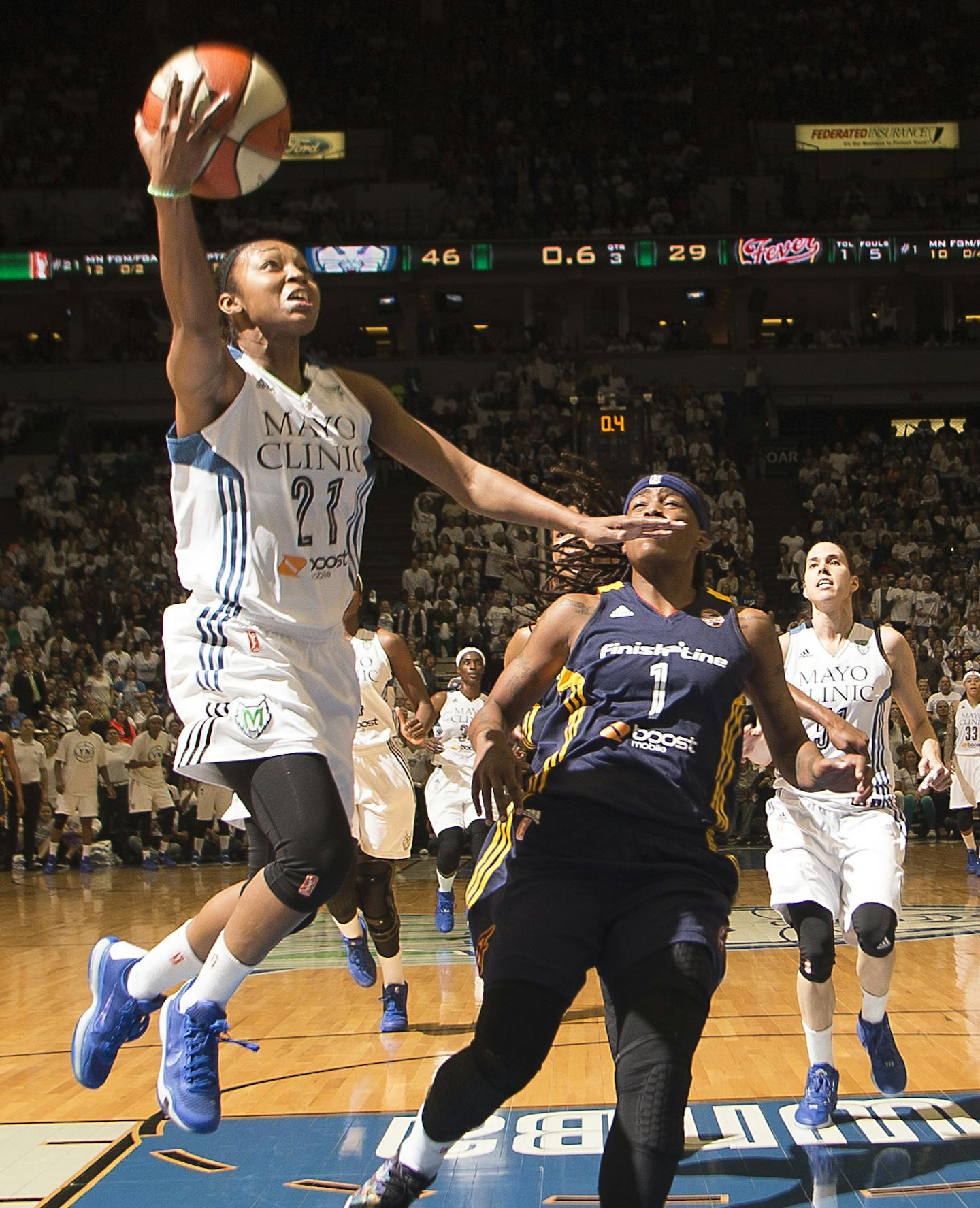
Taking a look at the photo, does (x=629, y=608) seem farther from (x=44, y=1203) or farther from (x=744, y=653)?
(x=44, y=1203)

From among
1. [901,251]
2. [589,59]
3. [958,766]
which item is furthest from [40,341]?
[958,766]

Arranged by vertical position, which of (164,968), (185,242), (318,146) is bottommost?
(164,968)

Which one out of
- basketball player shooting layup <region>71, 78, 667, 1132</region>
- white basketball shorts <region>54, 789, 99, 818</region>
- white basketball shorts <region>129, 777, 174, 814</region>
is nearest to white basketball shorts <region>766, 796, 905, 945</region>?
basketball player shooting layup <region>71, 78, 667, 1132</region>

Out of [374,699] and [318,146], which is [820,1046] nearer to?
[374,699]

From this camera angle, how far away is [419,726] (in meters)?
6.26

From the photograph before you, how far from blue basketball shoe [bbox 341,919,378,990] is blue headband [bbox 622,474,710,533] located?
4.10 m

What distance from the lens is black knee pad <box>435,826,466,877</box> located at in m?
9.85

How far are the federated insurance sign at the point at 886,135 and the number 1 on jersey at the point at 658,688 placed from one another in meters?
30.0

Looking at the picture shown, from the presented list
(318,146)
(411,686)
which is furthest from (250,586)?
(318,146)

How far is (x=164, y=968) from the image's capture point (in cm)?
345

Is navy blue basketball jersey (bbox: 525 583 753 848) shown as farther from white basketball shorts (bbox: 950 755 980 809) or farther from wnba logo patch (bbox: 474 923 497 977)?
white basketball shorts (bbox: 950 755 980 809)

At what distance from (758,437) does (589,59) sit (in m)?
12.3

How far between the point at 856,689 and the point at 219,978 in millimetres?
3200

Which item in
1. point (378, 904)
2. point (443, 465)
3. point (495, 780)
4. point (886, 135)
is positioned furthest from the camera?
point (886, 135)
